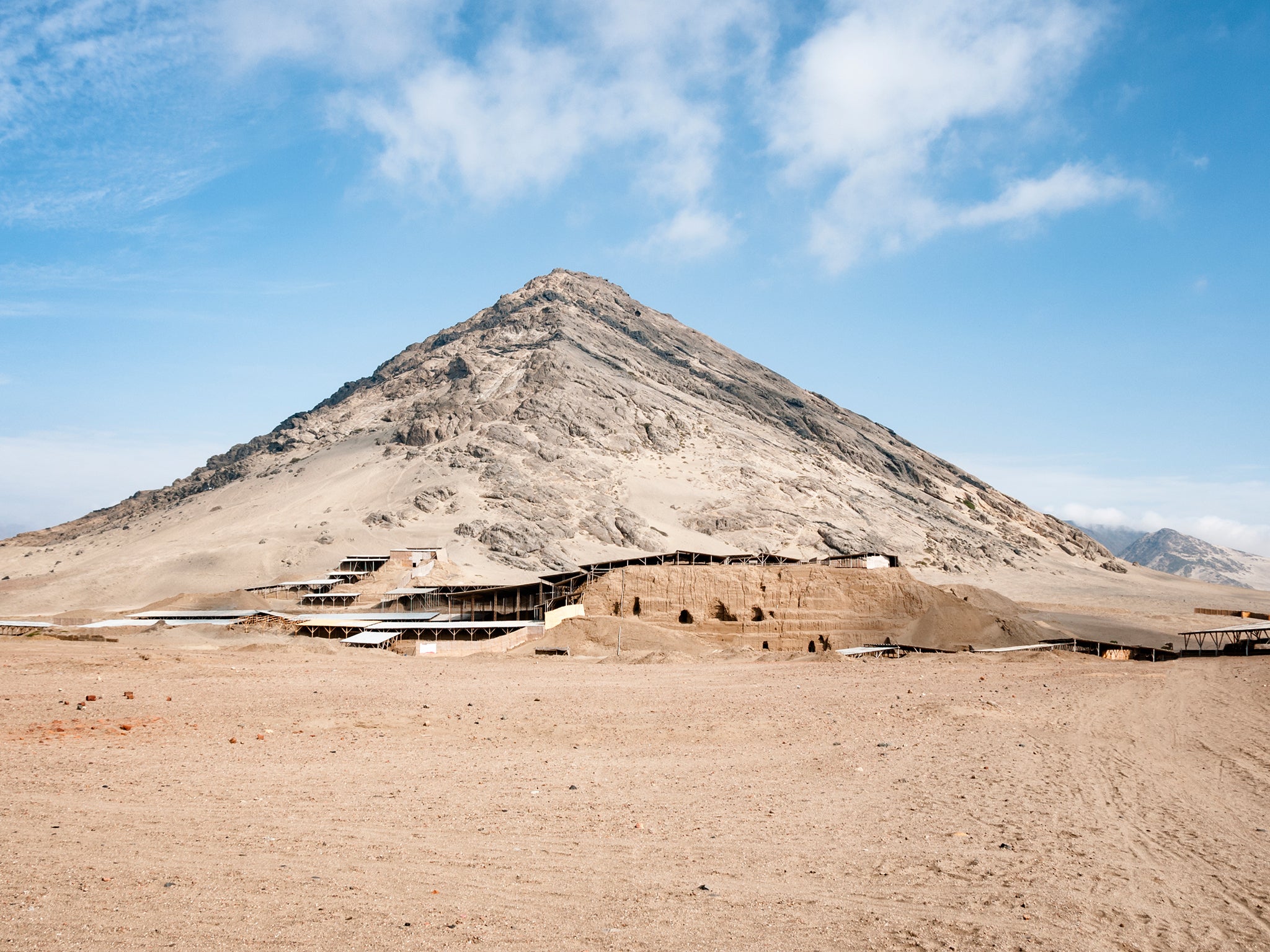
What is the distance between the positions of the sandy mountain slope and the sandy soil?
47.1 m

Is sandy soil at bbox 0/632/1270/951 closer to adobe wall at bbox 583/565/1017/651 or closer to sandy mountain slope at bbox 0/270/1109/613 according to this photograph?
adobe wall at bbox 583/565/1017/651

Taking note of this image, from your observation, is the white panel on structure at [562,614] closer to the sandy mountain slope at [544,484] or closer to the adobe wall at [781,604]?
the adobe wall at [781,604]

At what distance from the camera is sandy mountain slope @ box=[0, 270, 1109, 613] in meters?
73.4

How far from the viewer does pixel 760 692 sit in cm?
2292

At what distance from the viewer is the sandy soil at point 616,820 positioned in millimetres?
7676

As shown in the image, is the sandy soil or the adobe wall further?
the adobe wall

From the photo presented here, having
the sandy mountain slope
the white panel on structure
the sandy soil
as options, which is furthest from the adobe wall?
the sandy mountain slope

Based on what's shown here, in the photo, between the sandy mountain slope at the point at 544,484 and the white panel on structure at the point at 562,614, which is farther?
the sandy mountain slope at the point at 544,484

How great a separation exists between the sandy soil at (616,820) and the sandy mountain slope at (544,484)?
4709 centimetres

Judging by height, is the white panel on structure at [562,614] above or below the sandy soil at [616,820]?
above

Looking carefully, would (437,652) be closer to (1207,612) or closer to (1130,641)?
(1130,641)

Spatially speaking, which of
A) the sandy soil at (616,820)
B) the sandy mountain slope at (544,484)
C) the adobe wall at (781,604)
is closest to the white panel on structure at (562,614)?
the adobe wall at (781,604)

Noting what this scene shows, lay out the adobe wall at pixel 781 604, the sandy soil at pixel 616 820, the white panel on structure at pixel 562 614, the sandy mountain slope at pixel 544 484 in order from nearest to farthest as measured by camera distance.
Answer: the sandy soil at pixel 616 820
the white panel on structure at pixel 562 614
the adobe wall at pixel 781 604
the sandy mountain slope at pixel 544 484

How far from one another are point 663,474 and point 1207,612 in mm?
53472
